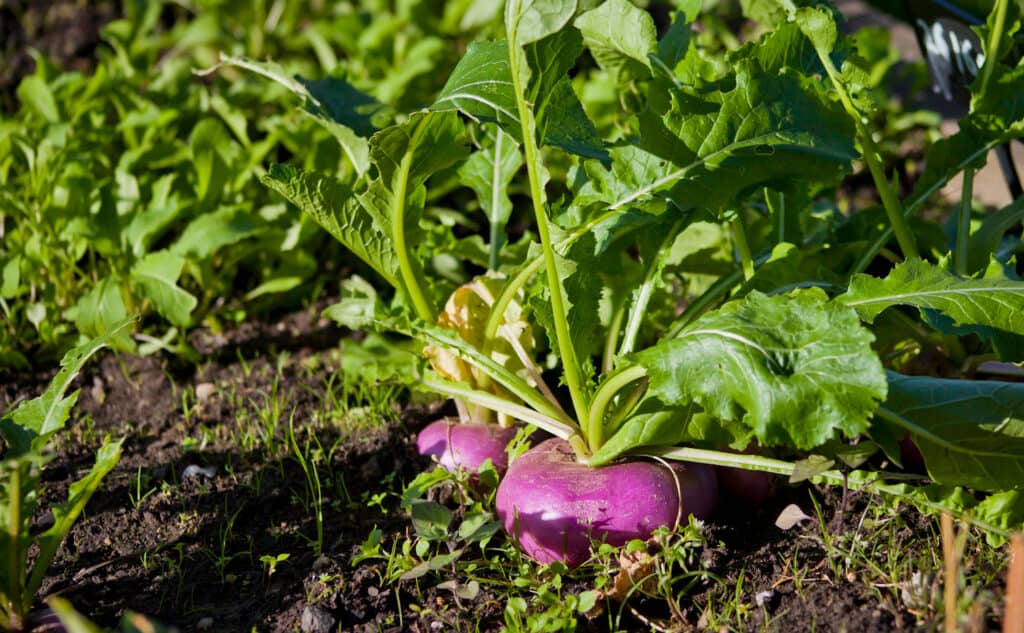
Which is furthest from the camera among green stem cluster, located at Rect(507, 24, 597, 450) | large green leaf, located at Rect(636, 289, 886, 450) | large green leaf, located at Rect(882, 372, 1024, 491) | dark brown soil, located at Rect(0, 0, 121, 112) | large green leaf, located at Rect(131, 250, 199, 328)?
dark brown soil, located at Rect(0, 0, 121, 112)

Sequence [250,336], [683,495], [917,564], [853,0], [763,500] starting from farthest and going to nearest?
[853,0], [250,336], [763,500], [683,495], [917,564]

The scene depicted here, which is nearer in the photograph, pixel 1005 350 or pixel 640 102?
pixel 1005 350

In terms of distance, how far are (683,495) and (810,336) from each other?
43cm

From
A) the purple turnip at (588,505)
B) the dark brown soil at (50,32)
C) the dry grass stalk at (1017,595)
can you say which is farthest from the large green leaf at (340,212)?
the dark brown soil at (50,32)

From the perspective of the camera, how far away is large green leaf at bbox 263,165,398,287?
75.7 inches

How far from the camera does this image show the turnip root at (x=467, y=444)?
6.86 feet

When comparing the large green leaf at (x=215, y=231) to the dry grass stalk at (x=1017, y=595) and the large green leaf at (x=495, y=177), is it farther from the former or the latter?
the dry grass stalk at (x=1017, y=595)

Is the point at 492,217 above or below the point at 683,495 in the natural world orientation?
above

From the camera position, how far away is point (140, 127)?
3.06 m

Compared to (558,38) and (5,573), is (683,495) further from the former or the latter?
(5,573)

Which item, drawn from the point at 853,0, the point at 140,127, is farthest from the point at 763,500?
the point at 853,0

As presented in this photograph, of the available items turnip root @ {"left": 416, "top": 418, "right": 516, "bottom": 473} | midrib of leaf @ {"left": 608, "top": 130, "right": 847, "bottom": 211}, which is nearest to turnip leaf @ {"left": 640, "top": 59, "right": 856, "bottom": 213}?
midrib of leaf @ {"left": 608, "top": 130, "right": 847, "bottom": 211}

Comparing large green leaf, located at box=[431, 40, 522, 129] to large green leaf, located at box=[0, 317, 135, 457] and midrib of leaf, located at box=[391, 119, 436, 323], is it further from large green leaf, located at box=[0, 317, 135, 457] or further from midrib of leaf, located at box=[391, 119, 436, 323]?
large green leaf, located at box=[0, 317, 135, 457]

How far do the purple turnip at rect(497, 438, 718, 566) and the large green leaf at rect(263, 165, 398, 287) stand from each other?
0.56 meters
